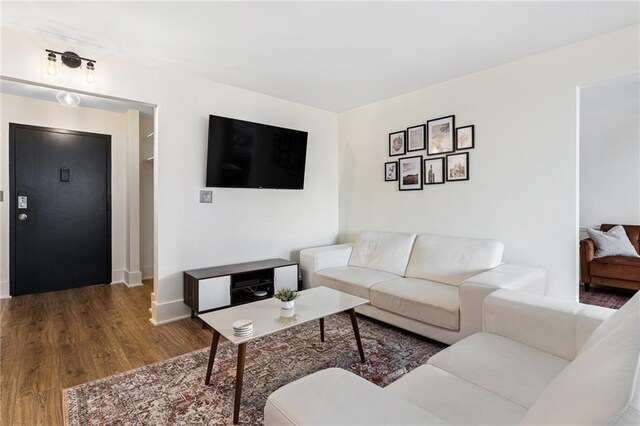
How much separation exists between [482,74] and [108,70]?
3.48 m

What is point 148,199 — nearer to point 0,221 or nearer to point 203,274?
point 0,221

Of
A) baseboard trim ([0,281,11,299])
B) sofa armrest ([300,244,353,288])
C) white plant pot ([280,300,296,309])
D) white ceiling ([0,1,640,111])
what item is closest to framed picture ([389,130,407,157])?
white ceiling ([0,1,640,111])

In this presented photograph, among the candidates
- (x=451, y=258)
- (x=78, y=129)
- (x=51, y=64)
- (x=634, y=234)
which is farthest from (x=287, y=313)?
(x=634, y=234)

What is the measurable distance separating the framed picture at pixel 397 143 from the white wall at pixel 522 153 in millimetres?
95

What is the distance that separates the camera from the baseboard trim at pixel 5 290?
12.6 feet

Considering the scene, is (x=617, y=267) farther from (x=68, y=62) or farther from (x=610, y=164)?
(x=68, y=62)

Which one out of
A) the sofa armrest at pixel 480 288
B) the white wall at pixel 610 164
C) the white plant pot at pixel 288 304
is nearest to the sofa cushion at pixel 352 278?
the sofa armrest at pixel 480 288

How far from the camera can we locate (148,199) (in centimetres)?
489

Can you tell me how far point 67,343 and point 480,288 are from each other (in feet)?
10.9

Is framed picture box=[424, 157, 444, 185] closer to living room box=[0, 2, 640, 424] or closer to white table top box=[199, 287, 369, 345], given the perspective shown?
living room box=[0, 2, 640, 424]

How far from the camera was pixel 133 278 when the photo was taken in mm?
4484

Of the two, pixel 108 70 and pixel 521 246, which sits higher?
pixel 108 70

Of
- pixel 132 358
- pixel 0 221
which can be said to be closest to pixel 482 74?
pixel 132 358

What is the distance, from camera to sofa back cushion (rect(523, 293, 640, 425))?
25.5 inches
